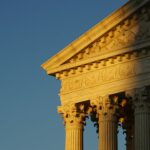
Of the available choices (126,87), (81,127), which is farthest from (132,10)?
(81,127)

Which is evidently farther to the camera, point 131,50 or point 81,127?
point 81,127

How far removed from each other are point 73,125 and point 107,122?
3007mm

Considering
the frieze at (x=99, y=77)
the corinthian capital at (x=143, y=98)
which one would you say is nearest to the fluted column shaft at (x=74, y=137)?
the frieze at (x=99, y=77)

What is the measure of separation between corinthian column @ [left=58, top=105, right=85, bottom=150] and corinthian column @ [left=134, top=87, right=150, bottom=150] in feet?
17.2

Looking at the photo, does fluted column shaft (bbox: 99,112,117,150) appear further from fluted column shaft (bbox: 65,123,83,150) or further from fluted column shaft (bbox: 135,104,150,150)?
fluted column shaft (bbox: 135,104,150,150)

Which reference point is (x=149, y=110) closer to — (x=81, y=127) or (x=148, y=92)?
(x=148, y=92)

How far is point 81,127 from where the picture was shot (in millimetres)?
57500

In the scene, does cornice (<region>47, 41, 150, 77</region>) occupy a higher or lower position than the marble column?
higher

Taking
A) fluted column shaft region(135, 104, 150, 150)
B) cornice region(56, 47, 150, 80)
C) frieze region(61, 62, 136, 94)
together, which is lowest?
fluted column shaft region(135, 104, 150, 150)

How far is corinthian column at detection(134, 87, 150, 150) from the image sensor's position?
5275 cm

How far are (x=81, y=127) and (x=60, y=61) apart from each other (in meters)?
4.76

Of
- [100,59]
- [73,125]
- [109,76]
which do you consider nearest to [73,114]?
[73,125]

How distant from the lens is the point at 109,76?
5538cm

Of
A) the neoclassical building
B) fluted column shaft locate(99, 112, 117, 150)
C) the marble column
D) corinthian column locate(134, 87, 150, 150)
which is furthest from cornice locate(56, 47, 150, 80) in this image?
the marble column
